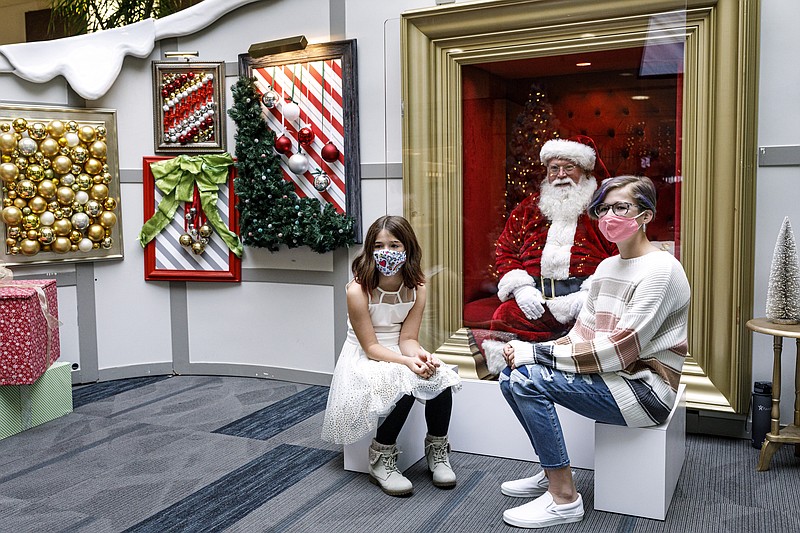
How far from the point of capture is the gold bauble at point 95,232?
4.62 metres

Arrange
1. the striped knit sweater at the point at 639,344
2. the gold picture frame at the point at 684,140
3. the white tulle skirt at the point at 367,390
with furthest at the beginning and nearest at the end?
the gold picture frame at the point at 684,140
the white tulle skirt at the point at 367,390
the striped knit sweater at the point at 639,344

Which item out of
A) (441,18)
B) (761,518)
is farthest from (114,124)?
(761,518)

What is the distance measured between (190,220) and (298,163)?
898 millimetres

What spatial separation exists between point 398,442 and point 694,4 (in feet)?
7.40

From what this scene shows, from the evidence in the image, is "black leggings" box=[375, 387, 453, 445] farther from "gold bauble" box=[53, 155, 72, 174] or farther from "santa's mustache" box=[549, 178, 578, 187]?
"gold bauble" box=[53, 155, 72, 174]

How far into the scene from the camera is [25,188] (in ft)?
14.2

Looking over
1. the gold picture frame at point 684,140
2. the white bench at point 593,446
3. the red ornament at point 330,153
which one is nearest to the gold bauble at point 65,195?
the red ornament at point 330,153

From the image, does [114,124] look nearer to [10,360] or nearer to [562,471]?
[10,360]

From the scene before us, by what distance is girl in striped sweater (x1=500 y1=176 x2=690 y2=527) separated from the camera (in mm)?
2621

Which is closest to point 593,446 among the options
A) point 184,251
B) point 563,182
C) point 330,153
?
point 563,182

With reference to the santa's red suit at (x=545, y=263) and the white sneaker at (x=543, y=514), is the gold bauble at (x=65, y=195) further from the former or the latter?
the white sneaker at (x=543, y=514)

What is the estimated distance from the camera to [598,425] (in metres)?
2.72

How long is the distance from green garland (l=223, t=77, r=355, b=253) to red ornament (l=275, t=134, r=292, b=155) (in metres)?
0.04

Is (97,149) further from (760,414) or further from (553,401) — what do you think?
(760,414)
